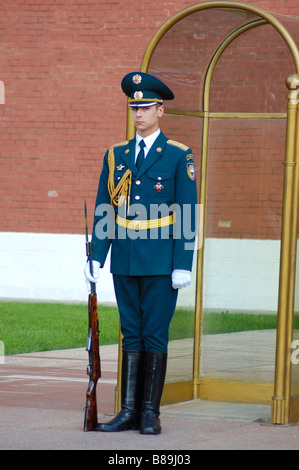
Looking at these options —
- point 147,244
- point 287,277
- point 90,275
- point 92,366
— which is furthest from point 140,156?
point 92,366

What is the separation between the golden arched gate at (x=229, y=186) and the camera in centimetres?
622

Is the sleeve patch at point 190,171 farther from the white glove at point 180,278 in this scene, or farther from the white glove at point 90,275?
the white glove at point 90,275

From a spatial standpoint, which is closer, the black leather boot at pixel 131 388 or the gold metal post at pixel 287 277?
the black leather boot at pixel 131 388

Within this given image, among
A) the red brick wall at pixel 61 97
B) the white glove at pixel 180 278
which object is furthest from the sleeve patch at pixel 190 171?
the red brick wall at pixel 61 97

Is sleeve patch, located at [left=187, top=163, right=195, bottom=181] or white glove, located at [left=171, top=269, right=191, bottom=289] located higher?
sleeve patch, located at [left=187, top=163, right=195, bottom=181]

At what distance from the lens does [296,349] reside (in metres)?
5.67

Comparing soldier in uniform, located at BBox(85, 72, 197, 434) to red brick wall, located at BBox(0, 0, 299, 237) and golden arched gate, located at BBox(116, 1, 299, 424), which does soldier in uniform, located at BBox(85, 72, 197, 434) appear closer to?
golden arched gate, located at BBox(116, 1, 299, 424)

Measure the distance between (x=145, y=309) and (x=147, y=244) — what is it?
1.15 feet

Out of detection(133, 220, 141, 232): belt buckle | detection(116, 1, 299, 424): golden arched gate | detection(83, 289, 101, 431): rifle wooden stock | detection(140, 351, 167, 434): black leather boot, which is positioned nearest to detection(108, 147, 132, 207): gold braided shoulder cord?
detection(133, 220, 141, 232): belt buckle

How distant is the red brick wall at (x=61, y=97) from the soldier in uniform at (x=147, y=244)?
9328mm

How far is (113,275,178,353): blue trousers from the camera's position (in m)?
5.38

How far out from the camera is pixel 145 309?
5.40 m

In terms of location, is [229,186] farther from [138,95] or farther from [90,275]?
[90,275]
